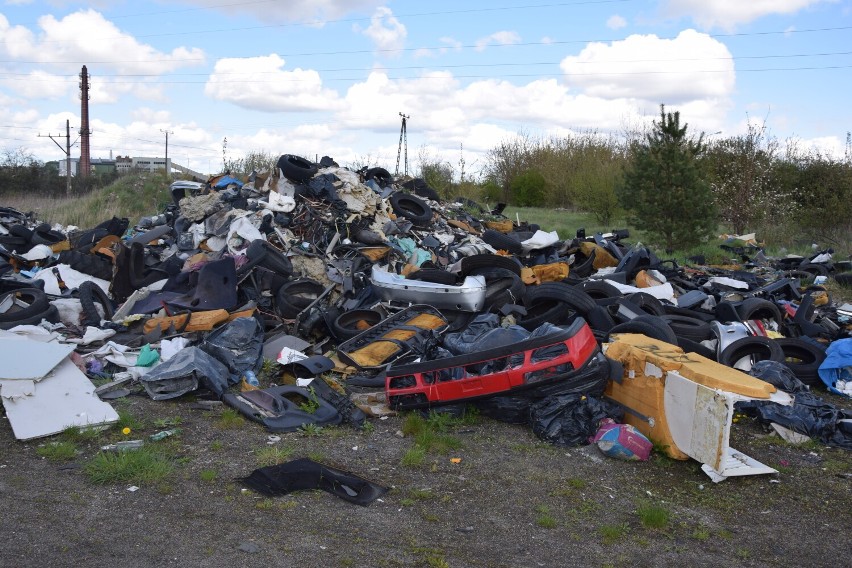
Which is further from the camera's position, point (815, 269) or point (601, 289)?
point (815, 269)

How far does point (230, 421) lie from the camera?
546 cm

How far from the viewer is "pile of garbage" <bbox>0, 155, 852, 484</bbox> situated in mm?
5410

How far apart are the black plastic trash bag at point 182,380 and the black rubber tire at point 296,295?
6.80 feet

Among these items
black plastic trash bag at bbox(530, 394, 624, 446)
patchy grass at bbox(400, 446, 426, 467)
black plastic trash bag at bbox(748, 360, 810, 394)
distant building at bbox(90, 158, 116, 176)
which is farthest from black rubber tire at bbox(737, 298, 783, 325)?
distant building at bbox(90, 158, 116, 176)

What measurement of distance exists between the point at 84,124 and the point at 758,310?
4007 cm

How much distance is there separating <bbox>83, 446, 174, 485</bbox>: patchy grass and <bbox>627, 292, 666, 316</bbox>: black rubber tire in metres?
5.29

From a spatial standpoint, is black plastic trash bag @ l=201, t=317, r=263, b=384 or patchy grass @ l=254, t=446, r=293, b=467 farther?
black plastic trash bag @ l=201, t=317, r=263, b=384

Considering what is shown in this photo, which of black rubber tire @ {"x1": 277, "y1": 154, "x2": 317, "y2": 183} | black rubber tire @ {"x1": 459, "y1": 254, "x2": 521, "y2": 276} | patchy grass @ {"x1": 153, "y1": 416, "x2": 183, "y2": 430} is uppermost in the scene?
black rubber tire @ {"x1": 277, "y1": 154, "x2": 317, "y2": 183}

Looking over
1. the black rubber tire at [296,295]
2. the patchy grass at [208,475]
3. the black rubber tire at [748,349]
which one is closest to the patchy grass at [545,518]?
the patchy grass at [208,475]

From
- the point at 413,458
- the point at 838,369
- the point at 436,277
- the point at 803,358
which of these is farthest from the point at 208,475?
the point at 803,358

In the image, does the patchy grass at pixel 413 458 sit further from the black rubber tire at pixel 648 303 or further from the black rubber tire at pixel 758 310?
the black rubber tire at pixel 758 310

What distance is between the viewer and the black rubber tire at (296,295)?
26.9ft

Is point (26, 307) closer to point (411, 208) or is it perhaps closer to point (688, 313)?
point (411, 208)

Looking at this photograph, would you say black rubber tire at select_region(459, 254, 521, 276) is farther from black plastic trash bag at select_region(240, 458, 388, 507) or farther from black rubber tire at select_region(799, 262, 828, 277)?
black rubber tire at select_region(799, 262, 828, 277)
